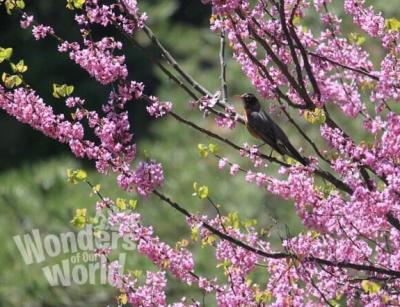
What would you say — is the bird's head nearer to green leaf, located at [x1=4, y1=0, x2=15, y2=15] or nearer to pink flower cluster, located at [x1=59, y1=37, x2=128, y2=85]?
pink flower cluster, located at [x1=59, y1=37, x2=128, y2=85]

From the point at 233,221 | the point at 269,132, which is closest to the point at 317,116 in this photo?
the point at 233,221

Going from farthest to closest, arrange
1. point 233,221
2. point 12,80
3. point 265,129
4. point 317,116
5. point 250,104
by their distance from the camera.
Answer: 1. point 250,104
2. point 265,129
3. point 233,221
4. point 12,80
5. point 317,116

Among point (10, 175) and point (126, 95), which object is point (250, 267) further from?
point (10, 175)

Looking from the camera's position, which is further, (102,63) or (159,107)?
(159,107)

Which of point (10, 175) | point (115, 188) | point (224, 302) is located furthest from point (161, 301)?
point (10, 175)

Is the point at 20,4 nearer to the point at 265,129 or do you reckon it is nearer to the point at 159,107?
the point at 159,107

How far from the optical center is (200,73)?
14.8 m

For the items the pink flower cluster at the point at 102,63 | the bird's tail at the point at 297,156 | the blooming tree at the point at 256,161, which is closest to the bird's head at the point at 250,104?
the blooming tree at the point at 256,161

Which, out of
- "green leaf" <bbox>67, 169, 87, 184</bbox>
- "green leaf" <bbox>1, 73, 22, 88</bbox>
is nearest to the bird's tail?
"green leaf" <bbox>67, 169, 87, 184</bbox>

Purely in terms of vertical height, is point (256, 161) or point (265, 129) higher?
point (265, 129)

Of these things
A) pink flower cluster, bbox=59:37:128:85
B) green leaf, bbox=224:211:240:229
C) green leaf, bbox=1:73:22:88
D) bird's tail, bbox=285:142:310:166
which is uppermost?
pink flower cluster, bbox=59:37:128:85

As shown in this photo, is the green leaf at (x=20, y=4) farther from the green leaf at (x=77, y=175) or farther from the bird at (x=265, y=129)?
the bird at (x=265, y=129)

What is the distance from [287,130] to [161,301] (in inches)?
339

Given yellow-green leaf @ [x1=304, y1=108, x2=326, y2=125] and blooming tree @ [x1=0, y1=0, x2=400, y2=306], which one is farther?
blooming tree @ [x1=0, y1=0, x2=400, y2=306]
